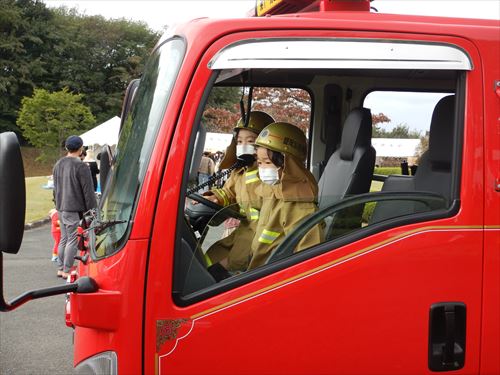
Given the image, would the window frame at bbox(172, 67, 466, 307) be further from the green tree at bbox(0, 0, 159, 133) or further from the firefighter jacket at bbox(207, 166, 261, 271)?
the green tree at bbox(0, 0, 159, 133)

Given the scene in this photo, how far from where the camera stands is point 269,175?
8.84ft

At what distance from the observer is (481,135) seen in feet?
6.90

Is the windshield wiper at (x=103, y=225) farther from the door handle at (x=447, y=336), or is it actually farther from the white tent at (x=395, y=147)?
the white tent at (x=395, y=147)

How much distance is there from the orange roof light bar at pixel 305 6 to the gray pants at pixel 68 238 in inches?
196

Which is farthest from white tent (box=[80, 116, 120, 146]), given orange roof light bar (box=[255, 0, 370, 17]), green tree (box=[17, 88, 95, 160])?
green tree (box=[17, 88, 95, 160])

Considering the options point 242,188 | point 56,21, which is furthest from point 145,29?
point 242,188

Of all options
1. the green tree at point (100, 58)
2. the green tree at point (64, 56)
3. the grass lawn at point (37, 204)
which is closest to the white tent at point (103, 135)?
the grass lawn at point (37, 204)

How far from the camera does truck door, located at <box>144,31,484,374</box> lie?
78.4 inches

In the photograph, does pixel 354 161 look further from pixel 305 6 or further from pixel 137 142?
pixel 137 142

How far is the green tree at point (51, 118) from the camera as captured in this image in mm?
39188

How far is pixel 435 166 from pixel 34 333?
15.1 ft

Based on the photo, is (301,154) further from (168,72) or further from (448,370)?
(448,370)

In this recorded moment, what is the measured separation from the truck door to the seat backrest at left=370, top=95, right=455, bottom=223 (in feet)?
0.19

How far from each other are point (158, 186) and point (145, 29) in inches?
2244
